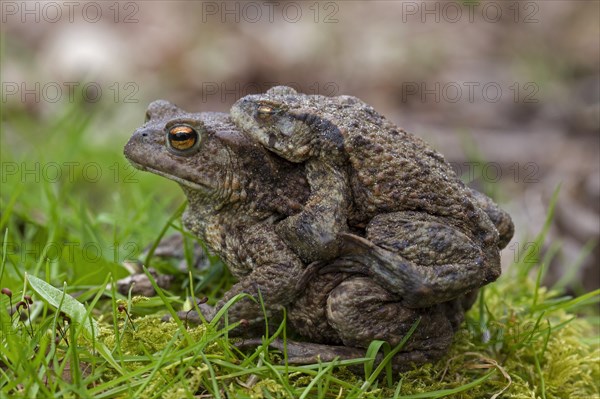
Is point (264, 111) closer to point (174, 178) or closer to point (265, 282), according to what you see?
point (174, 178)

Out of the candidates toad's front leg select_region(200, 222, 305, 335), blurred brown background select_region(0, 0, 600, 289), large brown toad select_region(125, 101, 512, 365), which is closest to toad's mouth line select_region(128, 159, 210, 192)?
large brown toad select_region(125, 101, 512, 365)

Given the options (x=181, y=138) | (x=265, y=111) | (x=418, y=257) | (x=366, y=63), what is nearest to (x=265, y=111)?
(x=265, y=111)

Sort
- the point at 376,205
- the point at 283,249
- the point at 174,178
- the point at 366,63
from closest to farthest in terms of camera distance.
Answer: the point at 376,205 < the point at 283,249 < the point at 174,178 < the point at 366,63

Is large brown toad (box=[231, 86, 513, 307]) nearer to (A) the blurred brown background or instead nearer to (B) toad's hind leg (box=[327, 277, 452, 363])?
(B) toad's hind leg (box=[327, 277, 452, 363])

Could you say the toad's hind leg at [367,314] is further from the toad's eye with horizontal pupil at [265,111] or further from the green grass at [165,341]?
the toad's eye with horizontal pupil at [265,111]

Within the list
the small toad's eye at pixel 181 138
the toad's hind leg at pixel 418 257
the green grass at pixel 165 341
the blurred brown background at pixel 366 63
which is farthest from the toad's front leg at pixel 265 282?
the blurred brown background at pixel 366 63

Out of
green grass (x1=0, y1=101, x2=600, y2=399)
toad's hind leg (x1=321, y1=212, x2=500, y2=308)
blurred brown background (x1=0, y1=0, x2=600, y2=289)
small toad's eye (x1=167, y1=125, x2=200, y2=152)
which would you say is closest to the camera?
green grass (x1=0, y1=101, x2=600, y2=399)
